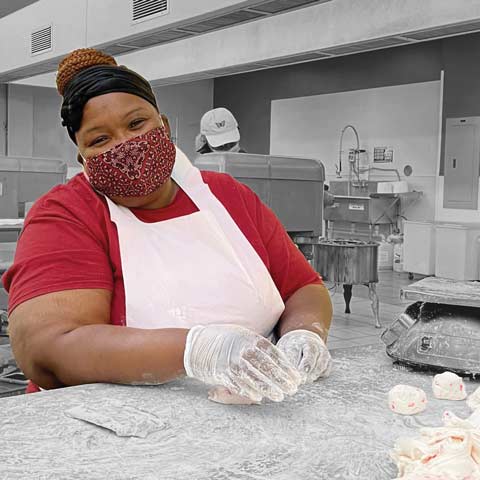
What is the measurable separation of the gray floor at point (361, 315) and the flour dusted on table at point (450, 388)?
2700 mm

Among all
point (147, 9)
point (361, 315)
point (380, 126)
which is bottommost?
point (361, 315)

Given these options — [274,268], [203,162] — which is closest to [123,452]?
[274,268]

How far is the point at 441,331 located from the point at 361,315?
4.45m

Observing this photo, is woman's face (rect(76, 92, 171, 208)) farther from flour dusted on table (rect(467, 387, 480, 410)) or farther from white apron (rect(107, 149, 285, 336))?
flour dusted on table (rect(467, 387, 480, 410))

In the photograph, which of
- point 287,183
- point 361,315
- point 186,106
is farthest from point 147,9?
point 186,106

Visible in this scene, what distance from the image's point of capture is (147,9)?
446cm

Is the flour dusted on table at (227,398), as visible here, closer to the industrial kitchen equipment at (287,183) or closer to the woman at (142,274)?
the woman at (142,274)

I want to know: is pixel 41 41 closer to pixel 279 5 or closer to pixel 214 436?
pixel 279 5

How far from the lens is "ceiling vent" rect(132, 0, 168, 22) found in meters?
4.30

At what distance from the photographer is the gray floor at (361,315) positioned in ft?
15.7

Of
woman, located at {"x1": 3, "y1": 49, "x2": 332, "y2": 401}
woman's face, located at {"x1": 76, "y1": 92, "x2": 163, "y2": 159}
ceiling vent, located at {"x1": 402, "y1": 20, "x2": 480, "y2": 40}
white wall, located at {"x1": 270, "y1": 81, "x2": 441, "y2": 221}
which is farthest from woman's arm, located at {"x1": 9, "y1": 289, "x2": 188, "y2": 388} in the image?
white wall, located at {"x1": 270, "y1": 81, "x2": 441, "y2": 221}

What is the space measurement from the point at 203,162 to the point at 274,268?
2.47 metres

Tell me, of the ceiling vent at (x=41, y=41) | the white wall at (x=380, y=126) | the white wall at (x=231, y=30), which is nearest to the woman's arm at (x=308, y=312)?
the white wall at (x=231, y=30)

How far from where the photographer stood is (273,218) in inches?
62.7
